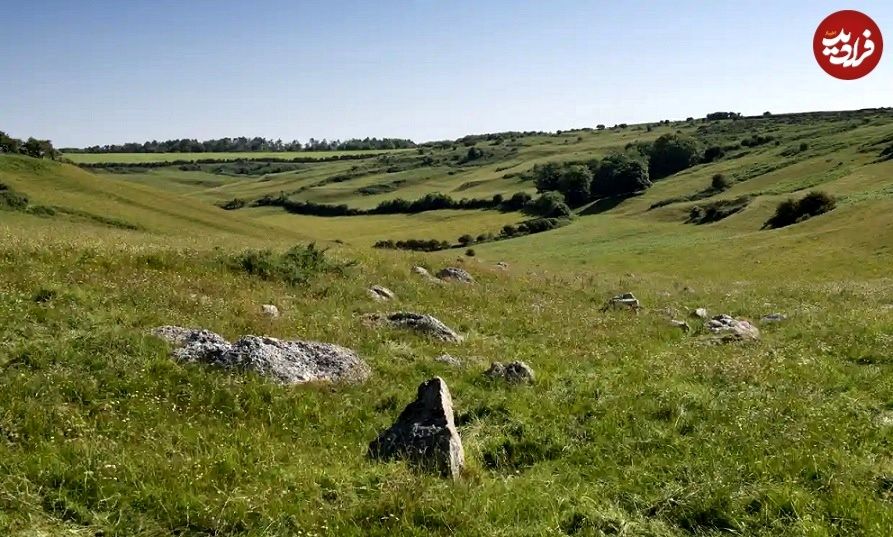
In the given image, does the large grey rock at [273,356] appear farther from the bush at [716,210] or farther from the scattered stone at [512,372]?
the bush at [716,210]

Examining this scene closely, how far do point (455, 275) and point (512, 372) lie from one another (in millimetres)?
15454

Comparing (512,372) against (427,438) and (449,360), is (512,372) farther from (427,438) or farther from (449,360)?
(427,438)

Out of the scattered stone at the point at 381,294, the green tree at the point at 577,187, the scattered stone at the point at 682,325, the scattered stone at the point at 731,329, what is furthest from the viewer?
the green tree at the point at 577,187

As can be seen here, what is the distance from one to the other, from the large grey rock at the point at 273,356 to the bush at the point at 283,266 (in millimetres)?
7903

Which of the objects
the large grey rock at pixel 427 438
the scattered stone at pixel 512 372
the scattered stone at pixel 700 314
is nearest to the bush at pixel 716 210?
the scattered stone at pixel 700 314

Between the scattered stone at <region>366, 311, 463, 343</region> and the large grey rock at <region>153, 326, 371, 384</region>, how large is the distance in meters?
3.09

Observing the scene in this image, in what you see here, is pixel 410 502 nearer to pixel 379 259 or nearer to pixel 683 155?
pixel 379 259

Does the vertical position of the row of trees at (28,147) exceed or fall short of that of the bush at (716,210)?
it exceeds it

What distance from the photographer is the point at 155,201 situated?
6131 centimetres

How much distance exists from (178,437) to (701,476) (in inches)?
254

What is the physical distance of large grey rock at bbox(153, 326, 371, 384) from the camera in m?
10.7

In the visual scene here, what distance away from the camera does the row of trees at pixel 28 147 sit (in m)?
61.1

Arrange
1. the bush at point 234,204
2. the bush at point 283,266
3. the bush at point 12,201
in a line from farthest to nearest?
the bush at point 234,204 < the bush at point 12,201 < the bush at point 283,266

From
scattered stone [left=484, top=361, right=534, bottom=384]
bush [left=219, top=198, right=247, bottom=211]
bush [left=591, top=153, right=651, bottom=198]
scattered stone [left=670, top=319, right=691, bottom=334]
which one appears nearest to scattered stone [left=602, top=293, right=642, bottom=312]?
scattered stone [left=670, top=319, right=691, bottom=334]
